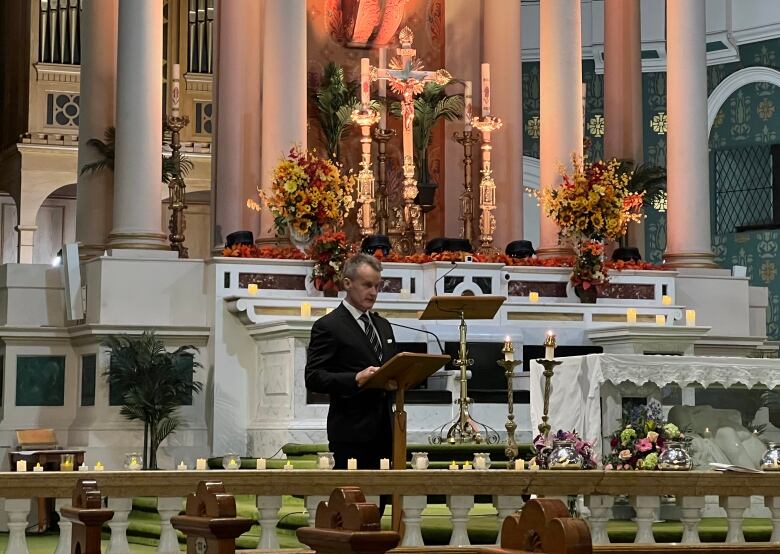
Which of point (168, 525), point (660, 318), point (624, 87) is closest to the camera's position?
point (168, 525)

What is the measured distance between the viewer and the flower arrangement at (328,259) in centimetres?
1636

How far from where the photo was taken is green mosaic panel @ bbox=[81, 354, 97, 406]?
16578 millimetres

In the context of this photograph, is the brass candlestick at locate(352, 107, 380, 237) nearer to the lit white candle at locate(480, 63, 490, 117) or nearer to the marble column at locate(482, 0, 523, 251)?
the lit white candle at locate(480, 63, 490, 117)

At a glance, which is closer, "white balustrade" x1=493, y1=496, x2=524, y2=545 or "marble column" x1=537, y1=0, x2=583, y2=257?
"white balustrade" x1=493, y1=496, x2=524, y2=545

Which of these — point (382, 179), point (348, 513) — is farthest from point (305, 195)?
point (348, 513)

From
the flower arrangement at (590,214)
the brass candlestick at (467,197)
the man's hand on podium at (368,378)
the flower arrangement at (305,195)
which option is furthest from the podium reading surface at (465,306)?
the brass candlestick at (467,197)

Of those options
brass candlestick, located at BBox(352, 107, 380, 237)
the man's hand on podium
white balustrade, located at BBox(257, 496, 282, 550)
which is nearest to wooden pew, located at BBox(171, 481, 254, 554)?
white balustrade, located at BBox(257, 496, 282, 550)

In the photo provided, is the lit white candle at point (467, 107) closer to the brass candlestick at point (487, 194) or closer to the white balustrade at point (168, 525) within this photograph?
the brass candlestick at point (487, 194)

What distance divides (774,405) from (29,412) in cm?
792

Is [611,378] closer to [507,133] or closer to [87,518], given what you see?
[87,518]

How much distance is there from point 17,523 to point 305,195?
30.6ft

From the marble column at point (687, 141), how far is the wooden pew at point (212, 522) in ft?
44.5

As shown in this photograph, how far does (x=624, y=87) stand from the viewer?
2064 centimetres

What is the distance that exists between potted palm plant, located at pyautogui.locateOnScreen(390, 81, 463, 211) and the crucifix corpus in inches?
9.0
